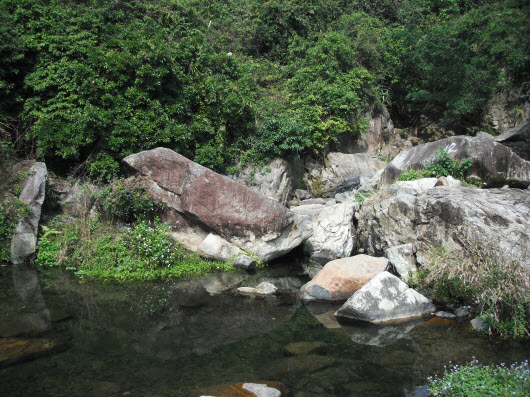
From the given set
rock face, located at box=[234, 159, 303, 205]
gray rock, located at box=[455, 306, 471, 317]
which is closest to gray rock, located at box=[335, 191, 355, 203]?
rock face, located at box=[234, 159, 303, 205]

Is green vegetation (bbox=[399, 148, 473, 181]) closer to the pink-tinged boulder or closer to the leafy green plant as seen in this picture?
the pink-tinged boulder

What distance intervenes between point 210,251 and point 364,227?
4.94 meters

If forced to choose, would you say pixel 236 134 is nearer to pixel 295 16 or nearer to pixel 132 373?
pixel 295 16

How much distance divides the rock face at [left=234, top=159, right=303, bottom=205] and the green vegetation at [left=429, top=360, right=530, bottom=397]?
11339 mm

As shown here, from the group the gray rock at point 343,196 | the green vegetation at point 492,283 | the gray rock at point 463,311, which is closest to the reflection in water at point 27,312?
the green vegetation at point 492,283

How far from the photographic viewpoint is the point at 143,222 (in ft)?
37.2

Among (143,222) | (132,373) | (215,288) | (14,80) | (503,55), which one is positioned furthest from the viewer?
(503,55)

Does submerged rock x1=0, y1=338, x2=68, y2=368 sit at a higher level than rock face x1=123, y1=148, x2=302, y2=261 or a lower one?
lower

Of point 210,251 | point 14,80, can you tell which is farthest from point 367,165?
point 14,80

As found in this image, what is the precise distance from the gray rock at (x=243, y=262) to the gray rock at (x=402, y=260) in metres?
3.78

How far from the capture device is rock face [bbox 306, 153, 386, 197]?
62.2 feet

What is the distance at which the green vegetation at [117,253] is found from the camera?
34.7ft

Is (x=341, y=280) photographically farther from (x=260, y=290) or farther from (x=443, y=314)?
(x=443, y=314)

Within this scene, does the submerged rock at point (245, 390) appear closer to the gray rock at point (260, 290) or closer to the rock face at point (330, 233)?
the gray rock at point (260, 290)
